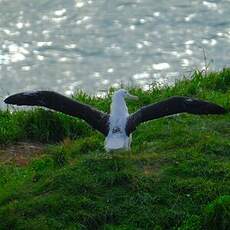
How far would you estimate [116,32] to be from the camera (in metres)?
22.6

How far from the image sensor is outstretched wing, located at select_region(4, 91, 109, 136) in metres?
10.2

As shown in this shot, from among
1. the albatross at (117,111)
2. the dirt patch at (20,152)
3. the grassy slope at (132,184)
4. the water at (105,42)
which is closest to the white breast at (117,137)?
the albatross at (117,111)

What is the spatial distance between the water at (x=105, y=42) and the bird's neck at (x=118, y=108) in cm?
751

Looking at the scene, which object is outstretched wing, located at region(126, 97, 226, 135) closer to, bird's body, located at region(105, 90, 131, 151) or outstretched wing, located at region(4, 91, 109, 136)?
bird's body, located at region(105, 90, 131, 151)

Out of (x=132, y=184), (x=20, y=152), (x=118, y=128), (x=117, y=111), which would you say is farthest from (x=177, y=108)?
(x=20, y=152)

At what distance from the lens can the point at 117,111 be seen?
10484 mm

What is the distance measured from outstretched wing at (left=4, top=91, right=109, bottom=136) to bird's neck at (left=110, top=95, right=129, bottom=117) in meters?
0.15

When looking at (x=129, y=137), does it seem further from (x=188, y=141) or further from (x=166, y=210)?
(x=166, y=210)

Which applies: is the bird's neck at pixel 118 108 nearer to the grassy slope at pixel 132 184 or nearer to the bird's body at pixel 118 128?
the bird's body at pixel 118 128

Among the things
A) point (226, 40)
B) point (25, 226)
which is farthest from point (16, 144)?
point (226, 40)

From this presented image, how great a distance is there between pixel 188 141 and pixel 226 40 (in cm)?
1154

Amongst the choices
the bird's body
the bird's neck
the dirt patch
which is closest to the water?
the dirt patch

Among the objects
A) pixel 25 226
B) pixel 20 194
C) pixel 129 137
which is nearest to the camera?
pixel 25 226

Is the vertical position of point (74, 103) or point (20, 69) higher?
point (74, 103)
